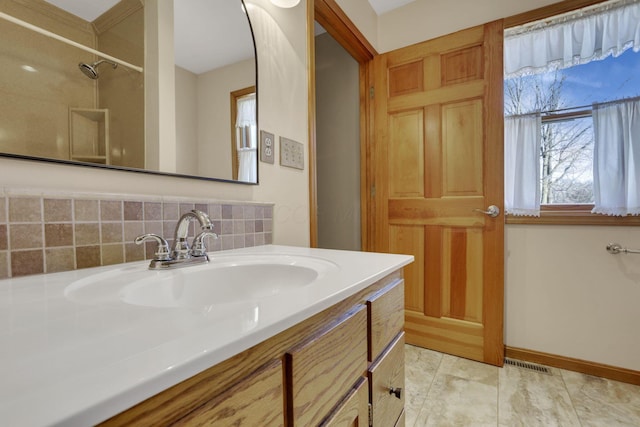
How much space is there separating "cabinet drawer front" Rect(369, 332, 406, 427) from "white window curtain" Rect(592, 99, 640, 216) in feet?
4.80

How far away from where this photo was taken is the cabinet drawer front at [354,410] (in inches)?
19.5

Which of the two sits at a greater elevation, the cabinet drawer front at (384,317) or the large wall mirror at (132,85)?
the large wall mirror at (132,85)

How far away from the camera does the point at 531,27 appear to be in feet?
5.53

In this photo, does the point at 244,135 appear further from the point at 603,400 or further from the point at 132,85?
A: the point at 603,400

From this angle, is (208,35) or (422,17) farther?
(422,17)

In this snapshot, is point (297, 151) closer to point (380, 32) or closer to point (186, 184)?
point (186, 184)

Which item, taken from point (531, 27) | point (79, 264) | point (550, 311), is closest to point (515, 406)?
point (550, 311)

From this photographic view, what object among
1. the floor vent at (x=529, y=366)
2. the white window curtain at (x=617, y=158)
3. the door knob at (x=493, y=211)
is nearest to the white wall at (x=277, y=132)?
the door knob at (x=493, y=211)

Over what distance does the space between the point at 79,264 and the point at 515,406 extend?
68.4 inches

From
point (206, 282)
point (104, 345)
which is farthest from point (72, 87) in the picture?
point (104, 345)

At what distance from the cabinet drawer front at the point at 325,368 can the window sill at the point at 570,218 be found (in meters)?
Answer: 1.57

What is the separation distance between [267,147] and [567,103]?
1740 mm

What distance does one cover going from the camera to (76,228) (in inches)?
24.6

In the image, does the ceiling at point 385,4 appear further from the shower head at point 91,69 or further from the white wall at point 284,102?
the shower head at point 91,69
